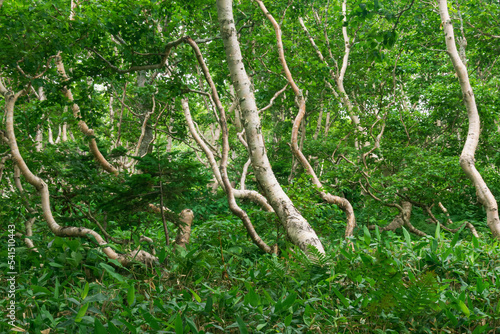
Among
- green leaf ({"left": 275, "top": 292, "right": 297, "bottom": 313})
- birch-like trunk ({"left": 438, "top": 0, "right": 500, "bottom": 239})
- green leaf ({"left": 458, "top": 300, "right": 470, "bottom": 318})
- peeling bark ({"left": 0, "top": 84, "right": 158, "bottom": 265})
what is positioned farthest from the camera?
birch-like trunk ({"left": 438, "top": 0, "right": 500, "bottom": 239})

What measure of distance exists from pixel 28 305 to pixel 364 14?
3.95 meters

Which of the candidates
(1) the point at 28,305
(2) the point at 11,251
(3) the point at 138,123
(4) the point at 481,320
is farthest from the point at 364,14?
(3) the point at 138,123

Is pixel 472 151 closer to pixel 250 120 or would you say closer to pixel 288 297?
pixel 250 120

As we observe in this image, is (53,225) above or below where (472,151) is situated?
below

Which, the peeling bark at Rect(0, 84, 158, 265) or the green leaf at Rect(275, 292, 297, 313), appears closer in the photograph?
the green leaf at Rect(275, 292, 297, 313)

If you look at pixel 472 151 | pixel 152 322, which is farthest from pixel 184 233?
pixel 472 151

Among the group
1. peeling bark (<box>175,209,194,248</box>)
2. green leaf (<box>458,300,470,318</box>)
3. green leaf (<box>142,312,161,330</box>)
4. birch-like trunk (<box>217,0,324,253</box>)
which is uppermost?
birch-like trunk (<box>217,0,324,253</box>)

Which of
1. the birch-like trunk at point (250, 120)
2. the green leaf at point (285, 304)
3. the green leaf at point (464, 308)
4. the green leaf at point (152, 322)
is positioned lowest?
the green leaf at point (464, 308)

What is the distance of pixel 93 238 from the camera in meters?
3.50

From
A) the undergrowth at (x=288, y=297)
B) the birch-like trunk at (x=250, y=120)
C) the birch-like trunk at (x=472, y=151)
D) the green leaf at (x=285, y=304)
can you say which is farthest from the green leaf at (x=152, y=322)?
the birch-like trunk at (x=472, y=151)

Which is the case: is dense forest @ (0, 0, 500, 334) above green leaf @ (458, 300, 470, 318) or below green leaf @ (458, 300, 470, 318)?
above

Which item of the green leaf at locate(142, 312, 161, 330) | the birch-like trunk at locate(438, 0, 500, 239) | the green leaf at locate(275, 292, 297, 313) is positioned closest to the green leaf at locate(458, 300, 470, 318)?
the green leaf at locate(275, 292, 297, 313)

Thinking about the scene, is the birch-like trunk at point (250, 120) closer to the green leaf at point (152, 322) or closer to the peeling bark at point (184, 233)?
the peeling bark at point (184, 233)

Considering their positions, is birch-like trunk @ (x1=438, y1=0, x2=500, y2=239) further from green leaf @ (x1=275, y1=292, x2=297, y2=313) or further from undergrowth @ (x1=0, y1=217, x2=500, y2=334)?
green leaf @ (x1=275, y1=292, x2=297, y2=313)
